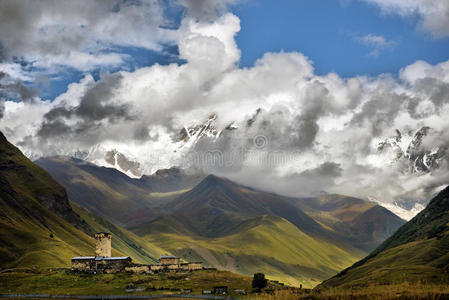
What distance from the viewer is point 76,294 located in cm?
16300

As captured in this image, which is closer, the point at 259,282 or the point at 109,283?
the point at 259,282

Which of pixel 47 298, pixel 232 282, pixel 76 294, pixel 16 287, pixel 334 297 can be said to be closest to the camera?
pixel 334 297

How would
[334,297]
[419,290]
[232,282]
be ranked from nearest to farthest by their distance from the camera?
[419,290] → [334,297] → [232,282]

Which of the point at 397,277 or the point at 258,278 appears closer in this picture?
the point at 258,278

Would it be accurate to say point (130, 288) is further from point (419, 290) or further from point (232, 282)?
A: point (419, 290)

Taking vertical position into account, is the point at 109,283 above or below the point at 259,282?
above

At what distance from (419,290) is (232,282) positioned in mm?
111849

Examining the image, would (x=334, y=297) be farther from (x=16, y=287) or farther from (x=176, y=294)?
(x=16, y=287)

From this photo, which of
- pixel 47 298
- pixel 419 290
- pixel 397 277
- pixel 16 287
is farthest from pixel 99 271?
pixel 419 290

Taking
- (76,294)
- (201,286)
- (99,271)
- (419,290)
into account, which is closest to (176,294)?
(201,286)

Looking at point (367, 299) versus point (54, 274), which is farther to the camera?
point (54, 274)

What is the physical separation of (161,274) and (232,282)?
2718 centimetres

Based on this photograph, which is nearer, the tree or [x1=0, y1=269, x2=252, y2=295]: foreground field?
[x1=0, y1=269, x2=252, y2=295]: foreground field

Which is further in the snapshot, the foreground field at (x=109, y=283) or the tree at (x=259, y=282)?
the tree at (x=259, y=282)
